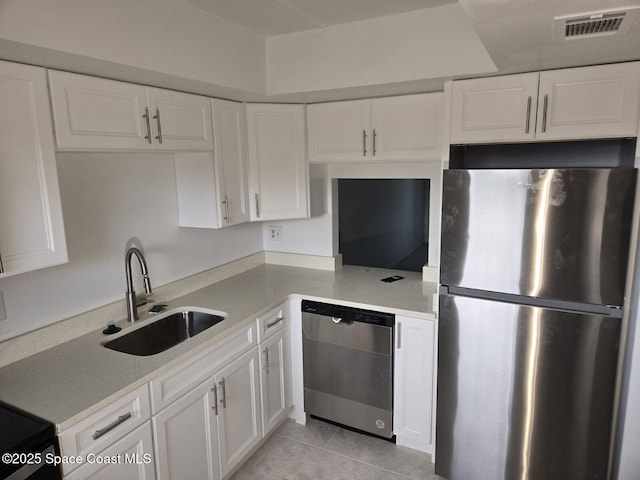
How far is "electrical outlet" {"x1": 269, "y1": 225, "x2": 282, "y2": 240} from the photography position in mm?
3363

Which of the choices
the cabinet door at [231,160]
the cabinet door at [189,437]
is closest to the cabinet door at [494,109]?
the cabinet door at [231,160]

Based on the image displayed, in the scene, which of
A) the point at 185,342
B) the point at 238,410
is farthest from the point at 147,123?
the point at 238,410

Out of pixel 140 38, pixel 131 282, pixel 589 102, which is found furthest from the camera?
pixel 131 282

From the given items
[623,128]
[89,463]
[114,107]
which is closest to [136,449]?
[89,463]

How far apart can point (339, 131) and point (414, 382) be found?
157 cm

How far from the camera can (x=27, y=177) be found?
1.53m

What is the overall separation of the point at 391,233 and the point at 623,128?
283 cm

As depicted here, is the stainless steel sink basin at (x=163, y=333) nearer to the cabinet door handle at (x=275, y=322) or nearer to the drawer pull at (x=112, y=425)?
the cabinet door handle at (x=275, y=322)

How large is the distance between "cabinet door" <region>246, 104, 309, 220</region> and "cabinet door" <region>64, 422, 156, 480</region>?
1.48 m

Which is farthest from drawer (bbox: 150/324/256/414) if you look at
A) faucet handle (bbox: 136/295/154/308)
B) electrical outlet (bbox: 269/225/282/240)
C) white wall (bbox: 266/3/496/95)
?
white wall (bbox: 266/3/496/95)

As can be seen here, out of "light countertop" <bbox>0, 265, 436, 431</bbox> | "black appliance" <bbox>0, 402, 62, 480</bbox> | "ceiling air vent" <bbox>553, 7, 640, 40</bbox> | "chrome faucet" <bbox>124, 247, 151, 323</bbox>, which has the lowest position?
"black appliance" <bbox>0, 402, 62, 480</bbox>

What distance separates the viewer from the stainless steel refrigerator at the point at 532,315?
1.76 meters

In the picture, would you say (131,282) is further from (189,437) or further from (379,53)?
(379,53)

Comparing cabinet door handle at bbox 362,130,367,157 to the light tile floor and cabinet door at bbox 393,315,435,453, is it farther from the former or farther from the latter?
the light tile floor
